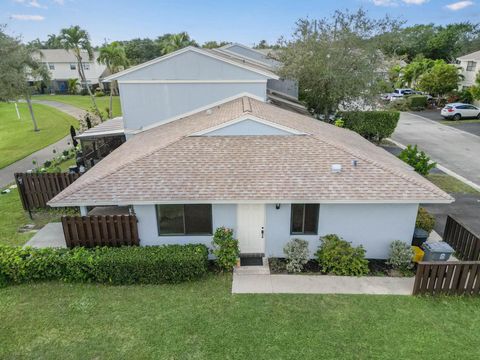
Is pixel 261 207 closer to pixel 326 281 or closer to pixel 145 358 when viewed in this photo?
pixel 326 281

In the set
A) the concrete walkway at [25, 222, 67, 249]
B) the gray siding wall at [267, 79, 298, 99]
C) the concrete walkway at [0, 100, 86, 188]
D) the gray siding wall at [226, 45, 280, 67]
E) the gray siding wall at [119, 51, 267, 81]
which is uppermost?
the gray siding wall at [226, 45, 280, 67]

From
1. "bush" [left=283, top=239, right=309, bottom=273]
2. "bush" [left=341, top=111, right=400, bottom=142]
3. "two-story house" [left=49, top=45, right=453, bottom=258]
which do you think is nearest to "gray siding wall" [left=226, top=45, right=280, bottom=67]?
"bush" [left=341, top=111, right=400, bottom=142]

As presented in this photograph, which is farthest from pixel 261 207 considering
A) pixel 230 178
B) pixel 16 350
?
pixel 16 350

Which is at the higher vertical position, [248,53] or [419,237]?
[248,53]

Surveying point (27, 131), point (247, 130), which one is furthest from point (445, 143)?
point (27, 131)

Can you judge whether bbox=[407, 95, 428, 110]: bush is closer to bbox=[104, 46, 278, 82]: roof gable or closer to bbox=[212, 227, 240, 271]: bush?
bbox=[104, 46, 278, 82]: roof gable

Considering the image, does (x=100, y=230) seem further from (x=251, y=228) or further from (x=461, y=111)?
(x=461, y=111)
